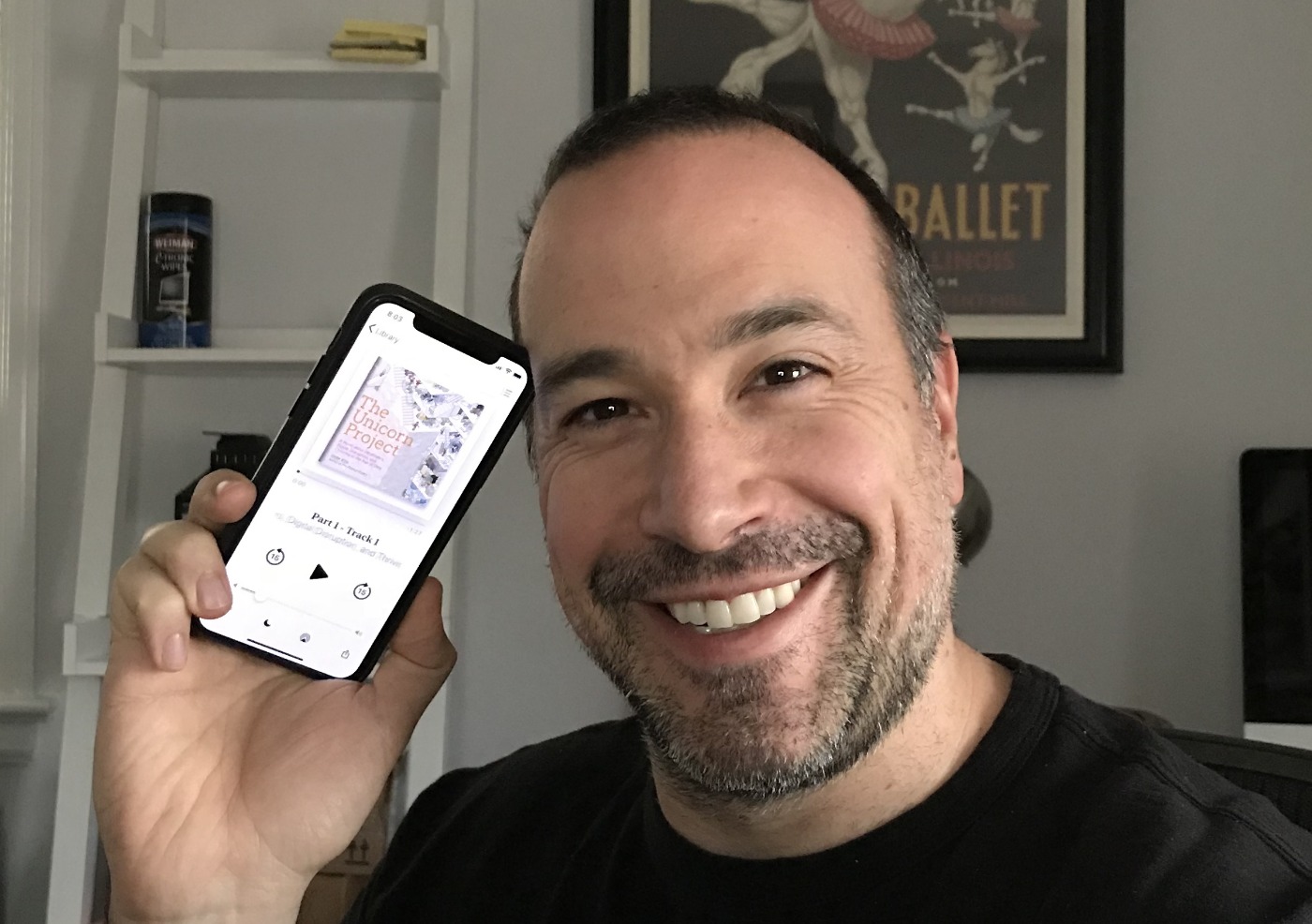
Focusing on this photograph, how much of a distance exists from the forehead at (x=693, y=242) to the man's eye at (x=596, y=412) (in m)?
0.05

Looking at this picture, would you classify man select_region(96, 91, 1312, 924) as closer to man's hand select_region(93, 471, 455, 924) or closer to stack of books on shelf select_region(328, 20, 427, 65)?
man's hand select_region(93, 471, 455, 924)

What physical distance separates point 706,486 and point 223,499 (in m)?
0.35

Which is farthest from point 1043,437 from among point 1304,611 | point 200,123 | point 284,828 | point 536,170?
point 200,123

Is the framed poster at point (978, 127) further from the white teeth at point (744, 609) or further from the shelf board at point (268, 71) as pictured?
the white teeth at point (744, 609)

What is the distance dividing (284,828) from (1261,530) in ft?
3.93

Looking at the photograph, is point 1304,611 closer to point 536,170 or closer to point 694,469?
point 694,469

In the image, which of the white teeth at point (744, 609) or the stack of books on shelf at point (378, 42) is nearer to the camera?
the white teeth at point (744, 609)

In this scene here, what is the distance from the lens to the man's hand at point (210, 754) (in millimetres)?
796

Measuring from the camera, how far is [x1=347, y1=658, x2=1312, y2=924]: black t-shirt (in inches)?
26.1

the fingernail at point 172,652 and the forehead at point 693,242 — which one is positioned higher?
the forehead at point 693,242

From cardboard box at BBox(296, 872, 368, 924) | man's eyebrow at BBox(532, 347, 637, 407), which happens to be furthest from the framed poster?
cardboard box at BBox(296, 872, 368, 924)

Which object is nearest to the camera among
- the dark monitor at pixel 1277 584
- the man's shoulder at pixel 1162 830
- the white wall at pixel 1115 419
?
the man's shoulder at pixel 1162 830

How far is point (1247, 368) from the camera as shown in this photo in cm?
166

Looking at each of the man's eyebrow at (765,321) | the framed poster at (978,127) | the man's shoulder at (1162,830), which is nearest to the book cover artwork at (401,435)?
the man's eyebrow at (765,321)
